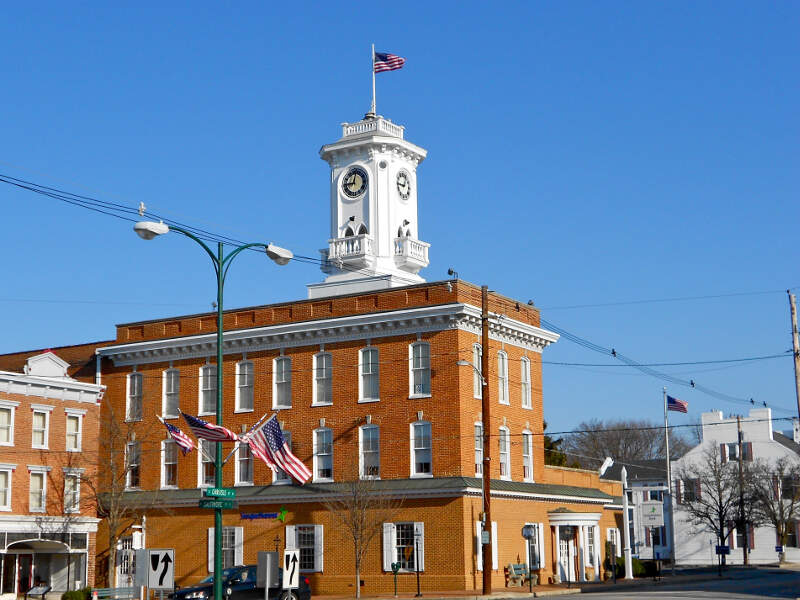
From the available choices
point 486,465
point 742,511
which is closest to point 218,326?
point 486,465

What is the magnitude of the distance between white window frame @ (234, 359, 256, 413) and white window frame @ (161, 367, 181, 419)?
3494mm

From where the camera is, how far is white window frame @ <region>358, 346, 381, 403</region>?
166 ft

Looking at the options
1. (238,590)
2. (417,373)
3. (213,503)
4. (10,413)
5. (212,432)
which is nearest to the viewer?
(213,503)

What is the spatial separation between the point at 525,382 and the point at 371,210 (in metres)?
13.6

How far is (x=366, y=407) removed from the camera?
5066 centimetres

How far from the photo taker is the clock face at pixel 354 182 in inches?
2445

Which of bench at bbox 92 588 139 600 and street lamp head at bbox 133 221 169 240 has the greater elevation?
street lamp head at bbox 133 221 169 240

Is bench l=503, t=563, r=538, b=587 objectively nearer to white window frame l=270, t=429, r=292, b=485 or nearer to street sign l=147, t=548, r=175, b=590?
white window frame l=270, t=429, r=292, b=485

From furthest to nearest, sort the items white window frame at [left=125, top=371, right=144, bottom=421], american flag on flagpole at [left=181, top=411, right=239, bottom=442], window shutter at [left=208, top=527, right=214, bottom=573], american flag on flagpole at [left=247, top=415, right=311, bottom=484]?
white window frame at [left=125, top=371, right=144, bottom=421]
window shutter at [left=208, top=527, right=214, bottom=573]
american flag on flagpole at [left=247, top=415, right=311, bottom=484]
american flag on flagpole at [left=181, top=411, right=239, bottom=442]

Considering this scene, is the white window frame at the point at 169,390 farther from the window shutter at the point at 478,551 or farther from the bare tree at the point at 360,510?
the window shutter at the point at 478,551

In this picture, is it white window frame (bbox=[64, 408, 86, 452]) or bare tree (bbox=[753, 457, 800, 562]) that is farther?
bare tree (bbox=[753, 457, 800, 562])

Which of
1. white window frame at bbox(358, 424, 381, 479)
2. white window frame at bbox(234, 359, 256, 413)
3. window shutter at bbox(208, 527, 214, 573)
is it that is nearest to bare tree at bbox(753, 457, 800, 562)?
white window frame at bbox(358, 424, 381, 479)

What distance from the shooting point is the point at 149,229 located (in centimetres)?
2481

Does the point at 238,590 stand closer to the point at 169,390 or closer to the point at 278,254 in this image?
the point at 278,254
